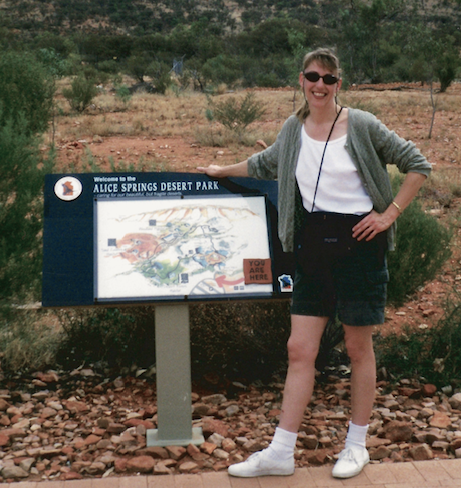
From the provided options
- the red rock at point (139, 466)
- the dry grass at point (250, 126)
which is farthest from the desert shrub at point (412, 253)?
the dry grass at point (250, 126)

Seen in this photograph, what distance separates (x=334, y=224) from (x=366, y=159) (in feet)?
0.92

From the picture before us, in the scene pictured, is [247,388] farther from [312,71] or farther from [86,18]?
[86,18]

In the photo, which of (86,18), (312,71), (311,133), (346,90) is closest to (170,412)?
(311,133)

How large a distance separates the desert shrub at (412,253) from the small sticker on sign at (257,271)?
2225 millimetres

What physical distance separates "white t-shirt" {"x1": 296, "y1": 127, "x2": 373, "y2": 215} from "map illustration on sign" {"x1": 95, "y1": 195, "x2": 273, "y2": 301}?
21.8 inches

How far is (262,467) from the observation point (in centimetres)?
281

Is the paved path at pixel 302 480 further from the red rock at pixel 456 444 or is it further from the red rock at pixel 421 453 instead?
the red rock at pixel 456 444

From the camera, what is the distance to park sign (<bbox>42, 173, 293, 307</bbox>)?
10.4ft

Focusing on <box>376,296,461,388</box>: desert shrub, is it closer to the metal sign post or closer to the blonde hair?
the metal sign post

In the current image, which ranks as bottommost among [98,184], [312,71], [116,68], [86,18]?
[98,184]

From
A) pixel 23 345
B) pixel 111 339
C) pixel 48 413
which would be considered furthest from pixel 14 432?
pixel 111 339

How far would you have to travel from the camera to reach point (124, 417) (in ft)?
11.8

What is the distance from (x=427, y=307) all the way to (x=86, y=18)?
50.2m

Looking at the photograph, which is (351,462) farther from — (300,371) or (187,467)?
(187,467)
